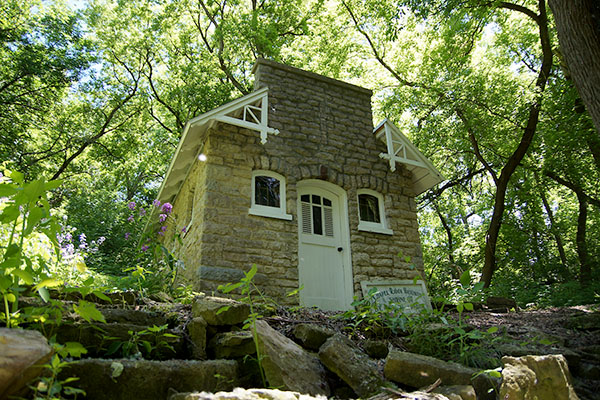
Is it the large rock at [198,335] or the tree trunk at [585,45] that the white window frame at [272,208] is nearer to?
the large rock at [198,335]

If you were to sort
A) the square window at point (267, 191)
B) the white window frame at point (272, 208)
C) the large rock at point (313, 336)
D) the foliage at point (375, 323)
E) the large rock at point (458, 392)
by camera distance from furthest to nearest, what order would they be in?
the square window at point (267, 191) < the white window frame at point (272, 208) < the foliage at point (375, 323) < the large rock at point (313, 336) < the large rock at point (458, 392)

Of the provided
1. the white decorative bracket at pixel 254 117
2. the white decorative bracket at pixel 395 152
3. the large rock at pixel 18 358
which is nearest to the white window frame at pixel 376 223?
the white decorative bracket at pixel 395 152

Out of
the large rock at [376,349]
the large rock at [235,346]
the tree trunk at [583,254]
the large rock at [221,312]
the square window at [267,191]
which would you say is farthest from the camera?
the tree trunk at [583,254]

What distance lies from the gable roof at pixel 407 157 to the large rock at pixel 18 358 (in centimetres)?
731

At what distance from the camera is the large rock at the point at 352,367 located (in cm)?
280

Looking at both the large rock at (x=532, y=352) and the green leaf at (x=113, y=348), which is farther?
the large rock at (x=532, y=352)

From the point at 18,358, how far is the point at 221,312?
1612 millimetres

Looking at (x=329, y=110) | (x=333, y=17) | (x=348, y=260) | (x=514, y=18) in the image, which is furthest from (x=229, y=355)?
(x=514, y=18)

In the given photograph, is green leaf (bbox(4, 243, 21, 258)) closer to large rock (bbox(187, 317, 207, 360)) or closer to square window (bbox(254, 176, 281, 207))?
large rock (bbox(187, 317, 207, 360))

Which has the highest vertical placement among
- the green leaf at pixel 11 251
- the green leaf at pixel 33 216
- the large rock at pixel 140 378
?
the green leaf at pixel 33 216

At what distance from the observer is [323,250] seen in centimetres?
785

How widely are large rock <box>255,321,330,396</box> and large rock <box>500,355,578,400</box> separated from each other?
1.18 meters

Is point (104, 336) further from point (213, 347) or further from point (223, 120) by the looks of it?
point (223, 120)

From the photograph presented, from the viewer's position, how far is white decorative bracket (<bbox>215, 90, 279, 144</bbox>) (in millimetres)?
7133
